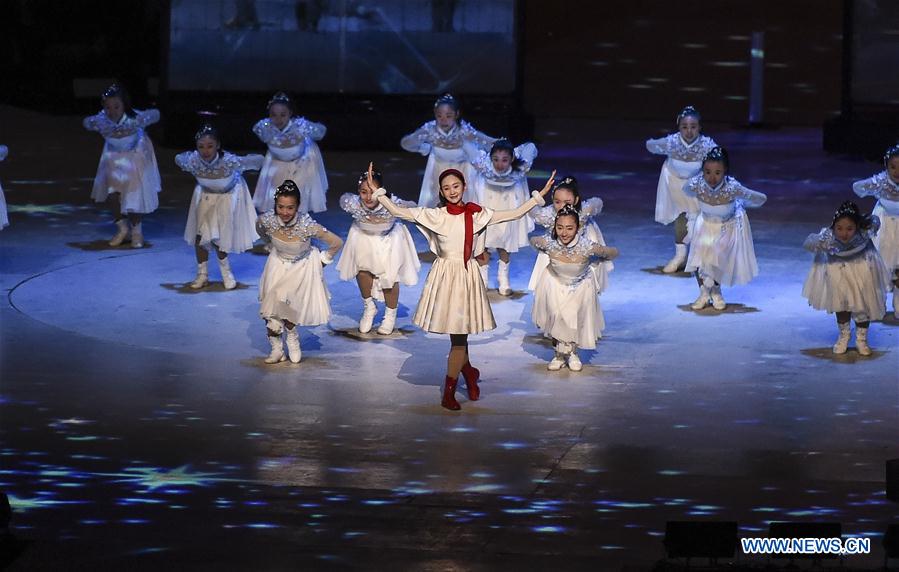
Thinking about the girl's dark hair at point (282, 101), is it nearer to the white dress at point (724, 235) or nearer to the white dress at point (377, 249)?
the white dress at point (377, 249)

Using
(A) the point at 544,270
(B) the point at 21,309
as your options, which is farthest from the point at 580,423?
(B) the point at 21,309

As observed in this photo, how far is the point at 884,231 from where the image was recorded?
37.9 ft

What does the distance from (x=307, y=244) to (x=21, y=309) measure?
104 inches

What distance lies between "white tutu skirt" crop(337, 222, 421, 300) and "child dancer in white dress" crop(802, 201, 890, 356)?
8.58 feet

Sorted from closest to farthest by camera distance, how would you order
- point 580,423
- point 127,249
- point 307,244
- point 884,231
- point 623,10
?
point 580,423 < point 307,244 < point 884,231 < point 127,249 < point 623,10

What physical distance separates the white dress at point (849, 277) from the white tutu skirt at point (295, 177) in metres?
4.98

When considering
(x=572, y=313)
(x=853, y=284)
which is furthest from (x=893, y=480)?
(x=853, y=284)

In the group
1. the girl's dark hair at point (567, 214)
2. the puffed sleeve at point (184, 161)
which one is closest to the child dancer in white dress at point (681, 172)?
the girl's dark hair at point (567, 214)

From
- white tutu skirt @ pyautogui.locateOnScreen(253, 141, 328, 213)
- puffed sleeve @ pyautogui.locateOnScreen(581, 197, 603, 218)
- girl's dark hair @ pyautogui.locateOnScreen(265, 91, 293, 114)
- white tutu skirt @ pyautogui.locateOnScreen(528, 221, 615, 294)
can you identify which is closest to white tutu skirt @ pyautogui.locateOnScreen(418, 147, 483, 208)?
white tutu skirt @ pyautogui.locateOnScreen(253, 141, 328, 213)

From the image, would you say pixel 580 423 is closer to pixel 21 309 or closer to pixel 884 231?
pixel 884 231

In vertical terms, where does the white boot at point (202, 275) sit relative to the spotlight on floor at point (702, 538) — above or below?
above

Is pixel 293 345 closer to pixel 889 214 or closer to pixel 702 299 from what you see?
pixel 702 299

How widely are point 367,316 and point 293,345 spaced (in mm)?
889

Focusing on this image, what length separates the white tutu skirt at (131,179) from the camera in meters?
13.9
